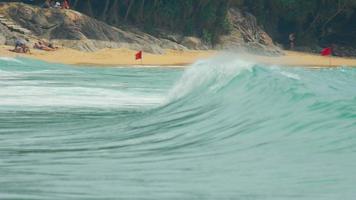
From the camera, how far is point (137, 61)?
33.7 metres

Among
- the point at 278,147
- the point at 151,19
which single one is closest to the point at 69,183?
the point at 278,147

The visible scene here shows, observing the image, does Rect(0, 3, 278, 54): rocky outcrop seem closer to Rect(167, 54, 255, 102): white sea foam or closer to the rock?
the rock

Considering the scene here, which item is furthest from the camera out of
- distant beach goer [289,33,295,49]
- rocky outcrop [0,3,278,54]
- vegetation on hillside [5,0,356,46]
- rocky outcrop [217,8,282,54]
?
distant beach goer [289,33,295,49]

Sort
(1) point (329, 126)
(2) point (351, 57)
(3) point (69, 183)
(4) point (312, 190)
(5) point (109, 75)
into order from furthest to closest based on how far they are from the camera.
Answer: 1. (2) point (351, 57)
2. (5) point (109, 75)
3. (1) point (329, 126)
4. (3) point (69, 183)
5. (4) point (312, 190)

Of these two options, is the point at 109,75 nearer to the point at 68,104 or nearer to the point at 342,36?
the point at 68,104

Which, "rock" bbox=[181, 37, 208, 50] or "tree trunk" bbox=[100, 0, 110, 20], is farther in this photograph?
"rock" bbox=[181, 37, 208, 50]

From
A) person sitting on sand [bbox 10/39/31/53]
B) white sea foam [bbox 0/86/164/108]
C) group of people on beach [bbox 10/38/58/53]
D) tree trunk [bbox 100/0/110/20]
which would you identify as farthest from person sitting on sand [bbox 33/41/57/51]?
white sea foam [bbox 0/86/164/108]

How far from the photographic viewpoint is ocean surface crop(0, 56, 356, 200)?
7.67 meters

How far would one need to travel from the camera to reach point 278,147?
9.43 meters

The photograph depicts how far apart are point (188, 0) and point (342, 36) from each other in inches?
380

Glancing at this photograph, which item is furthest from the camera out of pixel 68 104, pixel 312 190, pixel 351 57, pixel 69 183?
pixel 351 57

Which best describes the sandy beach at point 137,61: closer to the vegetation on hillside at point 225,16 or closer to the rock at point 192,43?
the rock at point 192,43

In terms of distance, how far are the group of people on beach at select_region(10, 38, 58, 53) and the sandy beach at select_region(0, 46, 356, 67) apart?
0.28 metres

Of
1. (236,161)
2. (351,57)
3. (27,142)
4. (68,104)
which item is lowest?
(351,57)
